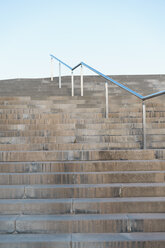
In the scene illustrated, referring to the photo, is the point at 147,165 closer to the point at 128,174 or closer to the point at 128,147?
the point at 128,174

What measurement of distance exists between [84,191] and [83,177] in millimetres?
266

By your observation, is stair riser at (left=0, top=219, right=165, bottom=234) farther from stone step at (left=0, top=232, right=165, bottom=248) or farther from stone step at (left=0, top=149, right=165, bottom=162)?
stone step at (left=0, top=149, right=165, bottom=162)

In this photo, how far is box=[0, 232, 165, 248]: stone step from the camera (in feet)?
7.85

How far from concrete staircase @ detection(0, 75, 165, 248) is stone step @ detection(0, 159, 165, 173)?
13 millimetres

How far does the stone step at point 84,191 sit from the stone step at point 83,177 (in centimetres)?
17

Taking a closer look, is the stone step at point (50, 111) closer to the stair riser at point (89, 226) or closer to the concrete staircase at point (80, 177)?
the concrete staircase at point (80, 177)

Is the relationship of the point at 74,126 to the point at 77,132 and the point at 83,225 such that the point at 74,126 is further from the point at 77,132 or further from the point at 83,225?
the point at 83,225

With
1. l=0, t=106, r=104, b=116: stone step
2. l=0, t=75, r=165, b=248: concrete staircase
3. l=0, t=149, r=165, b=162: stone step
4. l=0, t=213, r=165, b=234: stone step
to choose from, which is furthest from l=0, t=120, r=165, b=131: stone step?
l=0, t=213, r=165, b=234: stone step

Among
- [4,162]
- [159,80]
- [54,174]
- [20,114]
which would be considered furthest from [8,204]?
[159,80]

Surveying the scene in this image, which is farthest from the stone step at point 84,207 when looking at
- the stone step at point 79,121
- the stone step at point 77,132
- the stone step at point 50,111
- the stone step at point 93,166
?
the stone step at point 50,111

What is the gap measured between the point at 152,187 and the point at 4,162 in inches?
80.8

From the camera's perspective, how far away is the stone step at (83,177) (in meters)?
3.32

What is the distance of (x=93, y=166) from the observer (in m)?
3.55

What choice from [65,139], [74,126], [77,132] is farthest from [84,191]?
[74,126]
